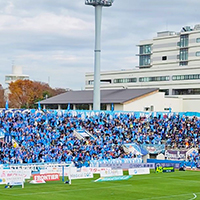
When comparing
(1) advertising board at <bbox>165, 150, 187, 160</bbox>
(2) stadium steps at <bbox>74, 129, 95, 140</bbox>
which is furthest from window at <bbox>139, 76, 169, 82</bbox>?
(2) stadium steps at <bbox>74, 129, 95, 140</bbox>

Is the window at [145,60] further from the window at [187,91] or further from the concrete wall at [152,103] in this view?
the concrete wall at [152,103]

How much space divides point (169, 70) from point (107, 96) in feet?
79.2

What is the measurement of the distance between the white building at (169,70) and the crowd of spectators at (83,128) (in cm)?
2766

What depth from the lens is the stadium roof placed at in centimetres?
7106

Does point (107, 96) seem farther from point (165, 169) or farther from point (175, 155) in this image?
point (165, 169)

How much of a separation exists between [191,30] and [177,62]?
24.9 feet

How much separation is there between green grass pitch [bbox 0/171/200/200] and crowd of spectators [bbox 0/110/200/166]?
7.63 m

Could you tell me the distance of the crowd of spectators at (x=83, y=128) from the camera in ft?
146

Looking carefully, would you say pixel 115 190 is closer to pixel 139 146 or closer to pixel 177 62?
pixel 139 146

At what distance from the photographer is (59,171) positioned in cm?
3597

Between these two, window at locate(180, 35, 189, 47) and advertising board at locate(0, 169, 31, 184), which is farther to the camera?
window at locate(180, 35, 189, 47)

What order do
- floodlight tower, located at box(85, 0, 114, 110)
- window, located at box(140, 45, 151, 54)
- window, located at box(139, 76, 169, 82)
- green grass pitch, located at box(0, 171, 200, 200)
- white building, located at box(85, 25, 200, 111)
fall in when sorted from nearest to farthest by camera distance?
green grass pitch, located at box(0, 171, 200, 200), floodlight tower, located at box(85, 0, 114, 110), white building, located at box(85, 25, 200, 111), window, located at box(139, 76, 169, 82), window, located at box(140, 45, 151, 54)

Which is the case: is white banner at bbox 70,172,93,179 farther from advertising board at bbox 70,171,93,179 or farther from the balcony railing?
the balcony railing

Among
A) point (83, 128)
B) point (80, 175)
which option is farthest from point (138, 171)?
point (83, 128)
